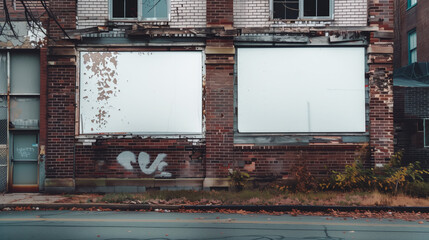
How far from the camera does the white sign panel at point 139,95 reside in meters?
11.4

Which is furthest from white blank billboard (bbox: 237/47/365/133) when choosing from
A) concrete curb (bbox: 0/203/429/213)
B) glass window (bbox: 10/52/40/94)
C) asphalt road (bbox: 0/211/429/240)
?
glass window (bbox: 10/52/40/94)

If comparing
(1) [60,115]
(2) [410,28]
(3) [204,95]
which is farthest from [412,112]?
(1) [60,115]

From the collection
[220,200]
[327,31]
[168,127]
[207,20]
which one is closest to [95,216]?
[220,200]

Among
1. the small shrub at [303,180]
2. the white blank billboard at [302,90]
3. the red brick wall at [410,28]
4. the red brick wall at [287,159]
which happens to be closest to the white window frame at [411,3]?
the red brick wall at [410,28]

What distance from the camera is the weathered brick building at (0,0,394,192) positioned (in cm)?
1132

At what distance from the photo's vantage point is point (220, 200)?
31.6 ft

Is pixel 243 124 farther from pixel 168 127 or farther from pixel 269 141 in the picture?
pixel 168 127

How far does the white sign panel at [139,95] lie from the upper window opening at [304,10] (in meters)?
2.66

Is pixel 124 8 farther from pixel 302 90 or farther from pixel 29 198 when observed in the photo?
pixel 29 198

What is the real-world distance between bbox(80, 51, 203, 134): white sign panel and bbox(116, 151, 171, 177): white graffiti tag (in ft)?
2.16

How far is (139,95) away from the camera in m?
11.5

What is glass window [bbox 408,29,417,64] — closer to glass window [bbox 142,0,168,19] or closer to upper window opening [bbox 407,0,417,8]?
upper window opening [bbox 407,0,417,8]

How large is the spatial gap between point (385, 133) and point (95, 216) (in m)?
8.01

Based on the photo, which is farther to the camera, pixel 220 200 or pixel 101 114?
pixel 101 114
